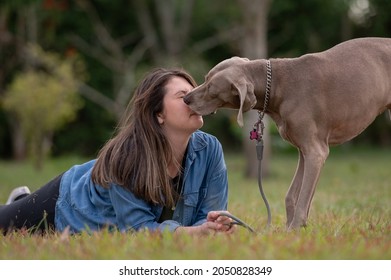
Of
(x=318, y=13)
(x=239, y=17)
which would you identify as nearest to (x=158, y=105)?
(x=239, y=17)

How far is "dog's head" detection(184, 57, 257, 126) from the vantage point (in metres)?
4.81

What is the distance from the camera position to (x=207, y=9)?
25672 mm

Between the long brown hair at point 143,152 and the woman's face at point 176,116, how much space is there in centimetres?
4

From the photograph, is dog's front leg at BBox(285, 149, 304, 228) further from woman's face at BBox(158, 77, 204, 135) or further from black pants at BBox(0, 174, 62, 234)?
black pants at BBox(0, 174, 62, 234)

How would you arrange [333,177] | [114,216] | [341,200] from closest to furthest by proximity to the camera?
1. [114,216]
2. [341,200]
3. [333,177]

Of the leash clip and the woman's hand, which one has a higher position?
the leash clip

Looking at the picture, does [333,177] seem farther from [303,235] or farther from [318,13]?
[318,13]

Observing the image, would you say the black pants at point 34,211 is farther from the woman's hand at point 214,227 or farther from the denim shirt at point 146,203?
the woman's hand at point 214,227

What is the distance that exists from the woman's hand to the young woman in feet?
0.52

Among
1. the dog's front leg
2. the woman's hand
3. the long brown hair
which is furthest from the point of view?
the dog's front leg

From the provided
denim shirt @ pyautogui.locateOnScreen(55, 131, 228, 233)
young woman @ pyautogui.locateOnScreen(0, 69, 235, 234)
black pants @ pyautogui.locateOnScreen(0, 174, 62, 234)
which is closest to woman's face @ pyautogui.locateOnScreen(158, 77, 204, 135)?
young woman @ pyautogui.locateOnScreen(0, 69, 235, 234)

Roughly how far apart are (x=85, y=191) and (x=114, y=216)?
34 cm

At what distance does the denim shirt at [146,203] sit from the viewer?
4609mm

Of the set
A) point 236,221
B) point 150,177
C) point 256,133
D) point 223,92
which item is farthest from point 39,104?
point 236,221
